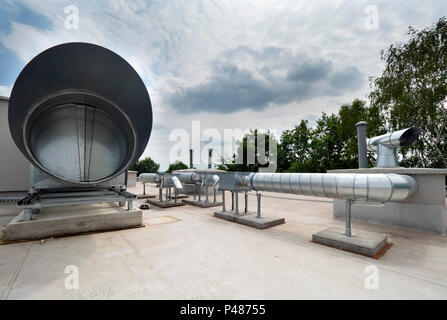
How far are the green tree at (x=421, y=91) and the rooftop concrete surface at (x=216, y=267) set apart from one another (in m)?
16.6

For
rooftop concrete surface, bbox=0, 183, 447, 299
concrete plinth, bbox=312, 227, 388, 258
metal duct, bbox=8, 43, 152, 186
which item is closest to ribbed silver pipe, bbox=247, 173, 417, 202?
concrete plinth, bbox=312, 227, 388, 258

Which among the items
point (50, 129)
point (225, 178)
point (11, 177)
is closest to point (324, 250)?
point (225, 178)

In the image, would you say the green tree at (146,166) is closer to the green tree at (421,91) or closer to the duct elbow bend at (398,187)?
the green tree at (421,91)

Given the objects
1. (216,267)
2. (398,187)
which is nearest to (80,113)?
(216,267)

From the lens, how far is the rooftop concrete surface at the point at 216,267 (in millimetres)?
3277

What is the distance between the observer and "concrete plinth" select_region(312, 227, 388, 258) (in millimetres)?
4904

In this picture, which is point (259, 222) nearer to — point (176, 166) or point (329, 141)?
point (329, 141)

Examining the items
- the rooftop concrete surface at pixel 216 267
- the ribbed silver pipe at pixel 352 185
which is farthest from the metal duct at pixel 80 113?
the ribbed silver pipe at pixel 352 185

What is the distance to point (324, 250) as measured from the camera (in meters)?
5.23

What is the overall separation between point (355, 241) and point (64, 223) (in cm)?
850

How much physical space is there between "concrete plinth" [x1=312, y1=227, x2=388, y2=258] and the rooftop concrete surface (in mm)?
198
